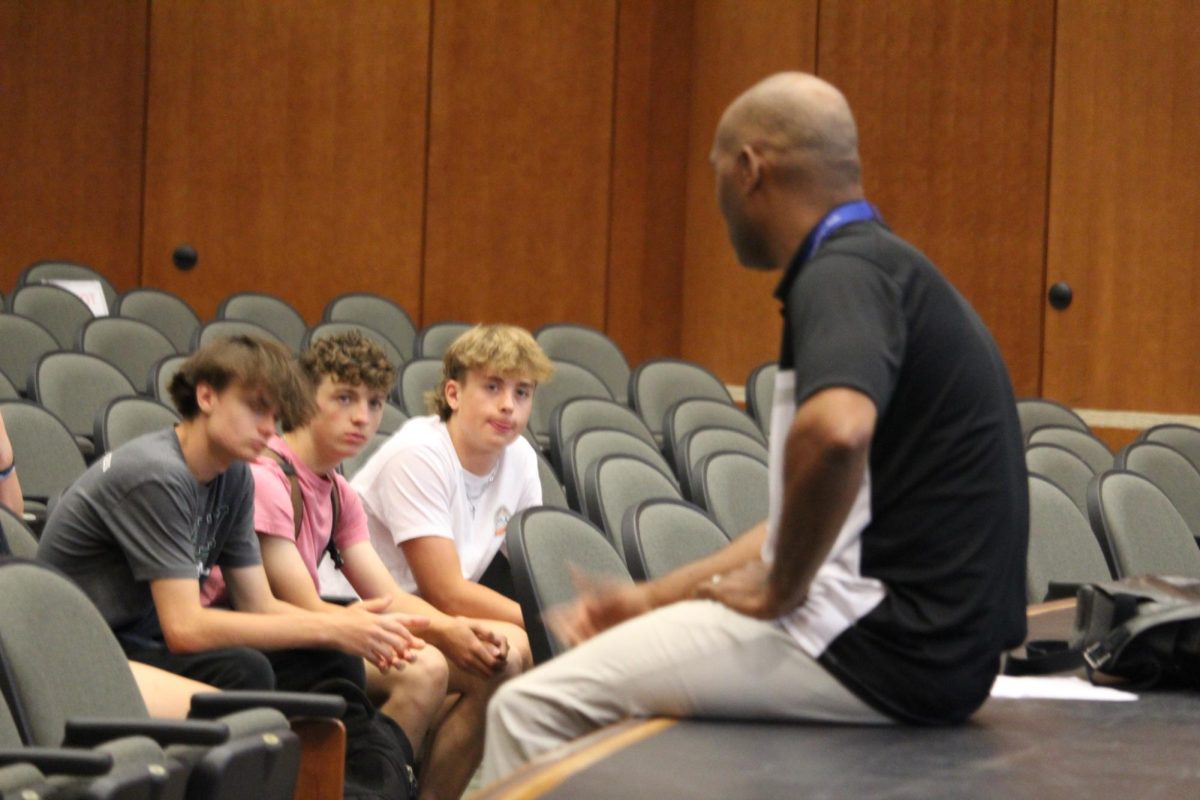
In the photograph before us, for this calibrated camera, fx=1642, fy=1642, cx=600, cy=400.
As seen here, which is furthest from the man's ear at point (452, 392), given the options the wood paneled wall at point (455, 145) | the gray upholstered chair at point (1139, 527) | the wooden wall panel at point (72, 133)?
the wooden wall panel at point (72, 133)

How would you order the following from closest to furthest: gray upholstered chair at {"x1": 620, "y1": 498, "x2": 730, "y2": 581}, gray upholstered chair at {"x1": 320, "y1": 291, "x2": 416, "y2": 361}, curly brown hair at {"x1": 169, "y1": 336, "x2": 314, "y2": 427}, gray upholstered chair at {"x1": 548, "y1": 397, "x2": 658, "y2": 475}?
curly brown hair at {"x1": 169, "y1": 336, "x2": 314, "y2": 427}, gray upholstered chair at {"x1": 620, "y1": 498, "x2": 730, "y2": 581}, gray upholstered chair at {"x1": 548, "y1": 397, "x2": 658, "y2": 475}, gray upholstered chair at {"x1": 320, "y1": 291, "x2": 416, "y2": 361}

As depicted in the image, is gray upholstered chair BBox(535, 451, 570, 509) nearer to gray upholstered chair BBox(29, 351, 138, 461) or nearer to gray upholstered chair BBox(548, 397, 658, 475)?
gray upholstered chair BBox(548, 397, 658, 475)

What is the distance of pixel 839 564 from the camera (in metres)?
1.92

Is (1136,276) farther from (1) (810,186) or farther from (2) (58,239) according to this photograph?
(1) (810,186)

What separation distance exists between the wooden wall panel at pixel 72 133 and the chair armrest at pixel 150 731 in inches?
270

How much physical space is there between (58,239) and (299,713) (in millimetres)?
6700

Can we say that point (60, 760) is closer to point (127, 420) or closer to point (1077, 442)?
point (127, 420)

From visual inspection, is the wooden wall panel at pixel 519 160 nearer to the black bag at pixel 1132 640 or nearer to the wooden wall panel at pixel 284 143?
the wooden wall panel at pixel 284 143

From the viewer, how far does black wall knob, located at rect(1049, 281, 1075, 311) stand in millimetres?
7934

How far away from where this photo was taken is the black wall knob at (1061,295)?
793 centimetres

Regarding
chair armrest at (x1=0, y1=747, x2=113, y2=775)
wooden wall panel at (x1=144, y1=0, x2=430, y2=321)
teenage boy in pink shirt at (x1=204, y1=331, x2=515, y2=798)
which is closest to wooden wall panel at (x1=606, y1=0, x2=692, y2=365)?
wooden wall panel at (x1=144, y1=0, x2=430, y2=321)

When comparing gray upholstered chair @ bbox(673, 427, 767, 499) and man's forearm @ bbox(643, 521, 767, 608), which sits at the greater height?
man's forearm @ bbox(643, 521, 767, 608)

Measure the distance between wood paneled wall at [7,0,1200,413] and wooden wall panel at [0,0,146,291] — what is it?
12 mm

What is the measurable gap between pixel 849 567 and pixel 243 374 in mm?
1532
